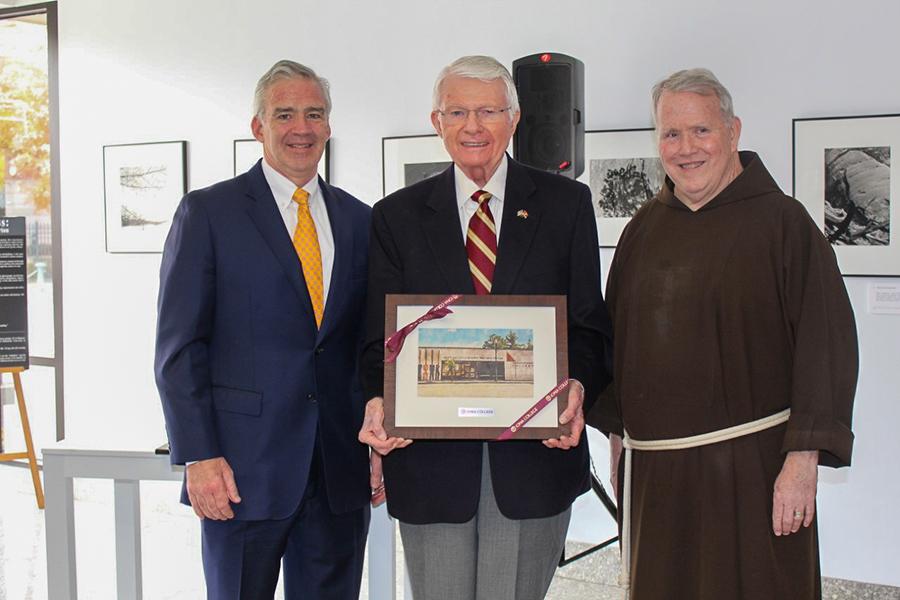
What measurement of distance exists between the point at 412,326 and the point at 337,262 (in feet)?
1.48

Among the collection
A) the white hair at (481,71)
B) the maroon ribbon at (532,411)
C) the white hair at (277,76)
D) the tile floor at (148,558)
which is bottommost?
the tile floor at (148,558)

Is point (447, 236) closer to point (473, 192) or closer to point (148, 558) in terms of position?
point (473, 192)

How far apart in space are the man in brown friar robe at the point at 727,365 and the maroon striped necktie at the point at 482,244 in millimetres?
467

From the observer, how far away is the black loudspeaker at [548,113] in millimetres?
3570

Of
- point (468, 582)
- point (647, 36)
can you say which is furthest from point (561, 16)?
point (468, 582)

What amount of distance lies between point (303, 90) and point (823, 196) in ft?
9.11

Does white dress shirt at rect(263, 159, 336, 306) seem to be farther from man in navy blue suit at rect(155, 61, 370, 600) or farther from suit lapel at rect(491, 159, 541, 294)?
suit lapel at rect(491, 159, 541, 294)

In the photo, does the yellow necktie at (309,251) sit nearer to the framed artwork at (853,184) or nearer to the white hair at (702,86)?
the white hair at (702,86)

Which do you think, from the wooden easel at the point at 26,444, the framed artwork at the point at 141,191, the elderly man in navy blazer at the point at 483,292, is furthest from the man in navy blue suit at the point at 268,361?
the wooden easel at the point at 26,444

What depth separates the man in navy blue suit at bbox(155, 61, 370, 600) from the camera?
210cm

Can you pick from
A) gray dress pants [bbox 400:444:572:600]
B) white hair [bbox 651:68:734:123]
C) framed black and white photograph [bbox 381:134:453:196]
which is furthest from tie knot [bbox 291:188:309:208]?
framed black and white photograph [bbox 381:134:453:196]

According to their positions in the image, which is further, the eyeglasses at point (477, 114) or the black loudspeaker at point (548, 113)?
the black loudspeaker at point (548, 113)

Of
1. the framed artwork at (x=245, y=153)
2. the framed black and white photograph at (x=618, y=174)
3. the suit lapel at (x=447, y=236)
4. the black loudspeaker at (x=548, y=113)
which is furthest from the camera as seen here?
the framed artwork at (x=245, y=153)

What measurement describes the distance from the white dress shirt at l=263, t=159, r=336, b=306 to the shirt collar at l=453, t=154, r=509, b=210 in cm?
44
